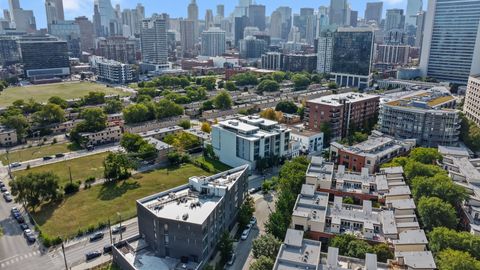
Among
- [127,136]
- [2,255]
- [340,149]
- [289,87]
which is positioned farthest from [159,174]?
[289,87]

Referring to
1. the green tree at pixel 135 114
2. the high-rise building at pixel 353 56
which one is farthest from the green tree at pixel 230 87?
the green tree at pixel 135 114

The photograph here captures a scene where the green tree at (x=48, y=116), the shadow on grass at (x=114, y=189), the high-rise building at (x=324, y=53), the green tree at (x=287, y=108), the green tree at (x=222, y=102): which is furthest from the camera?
the high-rise building at (x=324, y=53)

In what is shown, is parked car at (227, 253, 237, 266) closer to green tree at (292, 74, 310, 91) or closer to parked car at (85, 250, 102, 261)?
parked car at (85, 250, 102, 261)

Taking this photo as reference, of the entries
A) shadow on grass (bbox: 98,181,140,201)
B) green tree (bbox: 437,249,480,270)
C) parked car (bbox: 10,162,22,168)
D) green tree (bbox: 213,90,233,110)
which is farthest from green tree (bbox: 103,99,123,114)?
green tree (bbox: 437,249,480,270)

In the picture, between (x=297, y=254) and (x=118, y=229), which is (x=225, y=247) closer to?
(x=297, y=254)

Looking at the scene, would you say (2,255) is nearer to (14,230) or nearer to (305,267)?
(14,230)

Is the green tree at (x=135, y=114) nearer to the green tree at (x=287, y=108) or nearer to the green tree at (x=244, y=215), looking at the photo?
the green tree at (x=287, y=108)
